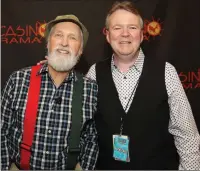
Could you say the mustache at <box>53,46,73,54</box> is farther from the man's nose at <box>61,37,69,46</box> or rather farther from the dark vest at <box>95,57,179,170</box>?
the dark vest at <box>95,57,179,170</box>

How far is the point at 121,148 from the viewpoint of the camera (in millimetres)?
1626

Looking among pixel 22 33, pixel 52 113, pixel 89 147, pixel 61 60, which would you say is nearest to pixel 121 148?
pixel 89 147

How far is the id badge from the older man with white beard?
14cm

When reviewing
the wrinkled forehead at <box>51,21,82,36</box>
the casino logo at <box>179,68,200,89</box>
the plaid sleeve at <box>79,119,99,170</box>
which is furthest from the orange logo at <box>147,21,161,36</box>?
the plaid sleeve at <box>79,119,99,170</box>

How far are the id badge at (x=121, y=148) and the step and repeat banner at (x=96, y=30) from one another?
2.68 feet

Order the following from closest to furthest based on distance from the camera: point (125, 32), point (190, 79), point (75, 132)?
point (75, 132), point (125, 32), point (190, 79)

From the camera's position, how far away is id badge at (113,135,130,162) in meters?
1.61

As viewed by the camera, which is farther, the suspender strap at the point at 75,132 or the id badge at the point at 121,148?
the id badge at the point at 121,148

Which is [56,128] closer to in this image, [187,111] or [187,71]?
[187,111]

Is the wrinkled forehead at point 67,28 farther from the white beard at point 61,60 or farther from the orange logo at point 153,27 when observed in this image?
the orange logo at point 153,27

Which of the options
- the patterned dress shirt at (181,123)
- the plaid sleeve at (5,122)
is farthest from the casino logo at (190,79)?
the plaid sleeve at (5,122)

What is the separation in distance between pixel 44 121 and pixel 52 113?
0.21 ft

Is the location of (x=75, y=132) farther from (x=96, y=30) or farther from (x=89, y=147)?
(x=96, y=30)

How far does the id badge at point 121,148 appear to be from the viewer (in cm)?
161
